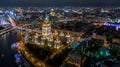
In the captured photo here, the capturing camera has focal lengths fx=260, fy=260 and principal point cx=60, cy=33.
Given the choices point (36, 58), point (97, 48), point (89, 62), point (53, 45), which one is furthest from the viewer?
point (53, 45)

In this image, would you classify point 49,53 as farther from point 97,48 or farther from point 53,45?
point 97,48

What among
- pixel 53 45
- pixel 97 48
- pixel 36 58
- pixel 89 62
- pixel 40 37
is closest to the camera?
pixel 89 62

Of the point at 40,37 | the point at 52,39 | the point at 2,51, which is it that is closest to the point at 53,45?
the point at 52,39

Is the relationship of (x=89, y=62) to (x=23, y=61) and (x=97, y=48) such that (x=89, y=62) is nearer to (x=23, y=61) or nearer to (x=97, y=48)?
(x=97, y=48)

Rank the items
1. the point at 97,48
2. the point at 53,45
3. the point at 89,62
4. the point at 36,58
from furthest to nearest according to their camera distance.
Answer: the point at 53,45 < the point at 97,48 < the point at 36,58 < the point at 89,62

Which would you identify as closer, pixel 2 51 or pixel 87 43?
pixel 87 43

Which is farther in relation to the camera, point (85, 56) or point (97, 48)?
point (97, 48)

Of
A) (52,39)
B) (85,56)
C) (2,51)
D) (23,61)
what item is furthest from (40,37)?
(85,56)

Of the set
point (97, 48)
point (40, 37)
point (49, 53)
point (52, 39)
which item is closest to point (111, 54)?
point (97, 48)

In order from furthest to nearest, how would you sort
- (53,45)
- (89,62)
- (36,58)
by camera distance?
(53,45)
(36,58)
(89,62)
